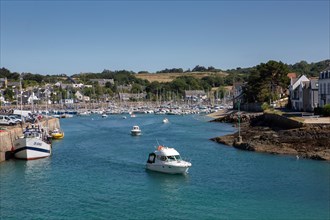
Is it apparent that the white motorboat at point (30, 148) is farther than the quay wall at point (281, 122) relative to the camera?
No

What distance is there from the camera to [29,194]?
30.5 meters

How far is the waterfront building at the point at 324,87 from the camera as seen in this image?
2579 inches

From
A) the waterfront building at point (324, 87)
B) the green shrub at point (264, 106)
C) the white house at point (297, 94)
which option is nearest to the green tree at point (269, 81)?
the green shrub at point (264, 106)

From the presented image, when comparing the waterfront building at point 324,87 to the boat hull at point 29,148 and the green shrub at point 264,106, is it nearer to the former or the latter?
the green shrub at point 264,106

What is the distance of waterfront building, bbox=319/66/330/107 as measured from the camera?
65.5 m

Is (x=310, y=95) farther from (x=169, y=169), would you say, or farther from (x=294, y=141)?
(x=169, y=169)

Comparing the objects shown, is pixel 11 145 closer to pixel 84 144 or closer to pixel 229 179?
pixel 84 144

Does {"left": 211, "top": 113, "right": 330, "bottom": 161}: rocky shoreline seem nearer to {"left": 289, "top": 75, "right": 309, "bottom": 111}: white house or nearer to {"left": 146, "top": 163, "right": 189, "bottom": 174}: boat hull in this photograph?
{"left": 146, "top": 163, "right": 189, "bottom": 174}: boat hull

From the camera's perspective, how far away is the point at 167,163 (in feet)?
118

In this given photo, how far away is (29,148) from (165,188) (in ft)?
57.5

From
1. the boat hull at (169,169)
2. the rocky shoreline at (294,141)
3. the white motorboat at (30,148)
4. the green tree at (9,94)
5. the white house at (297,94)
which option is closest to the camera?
the boat hull at (169,169)

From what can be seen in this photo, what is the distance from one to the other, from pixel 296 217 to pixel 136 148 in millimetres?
30596

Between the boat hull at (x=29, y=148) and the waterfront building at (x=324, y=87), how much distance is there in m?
41.4

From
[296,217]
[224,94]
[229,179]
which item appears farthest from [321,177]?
[224,94]
